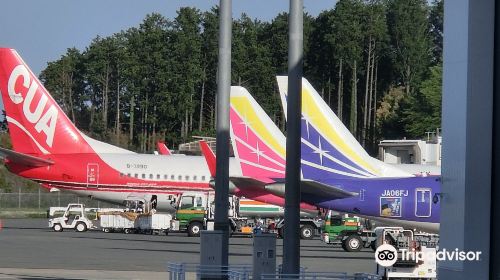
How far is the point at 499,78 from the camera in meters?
7.95

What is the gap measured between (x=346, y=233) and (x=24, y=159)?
18.3 m

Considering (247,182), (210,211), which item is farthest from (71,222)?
(247,182)

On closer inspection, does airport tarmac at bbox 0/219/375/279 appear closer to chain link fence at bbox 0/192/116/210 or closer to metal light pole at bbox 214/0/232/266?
metal light pole at bbox 214/0/232/266

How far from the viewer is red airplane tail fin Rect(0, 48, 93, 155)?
2089 inches

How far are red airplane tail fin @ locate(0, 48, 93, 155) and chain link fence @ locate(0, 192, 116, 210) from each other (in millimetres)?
29244

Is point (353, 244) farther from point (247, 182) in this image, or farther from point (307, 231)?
point (307, 231)

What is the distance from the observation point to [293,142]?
51.4 feet

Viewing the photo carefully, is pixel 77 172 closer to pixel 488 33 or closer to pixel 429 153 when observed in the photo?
pixel 429 153

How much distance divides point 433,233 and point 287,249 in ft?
56.3

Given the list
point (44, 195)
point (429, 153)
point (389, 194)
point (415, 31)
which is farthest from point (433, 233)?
point (415, 31)

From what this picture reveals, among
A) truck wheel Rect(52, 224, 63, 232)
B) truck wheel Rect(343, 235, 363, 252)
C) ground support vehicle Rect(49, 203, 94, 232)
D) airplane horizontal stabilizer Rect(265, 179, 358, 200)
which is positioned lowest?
truck wheel Rect(343, 235, 363, 252)

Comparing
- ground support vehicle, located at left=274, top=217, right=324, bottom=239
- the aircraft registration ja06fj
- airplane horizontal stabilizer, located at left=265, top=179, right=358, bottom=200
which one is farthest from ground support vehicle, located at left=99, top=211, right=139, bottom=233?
airplane horizontal stabilizer, located at left=265, top=179, right=358, bottom=200

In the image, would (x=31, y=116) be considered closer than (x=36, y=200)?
Yes

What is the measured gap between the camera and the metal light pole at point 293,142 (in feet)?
50.5
